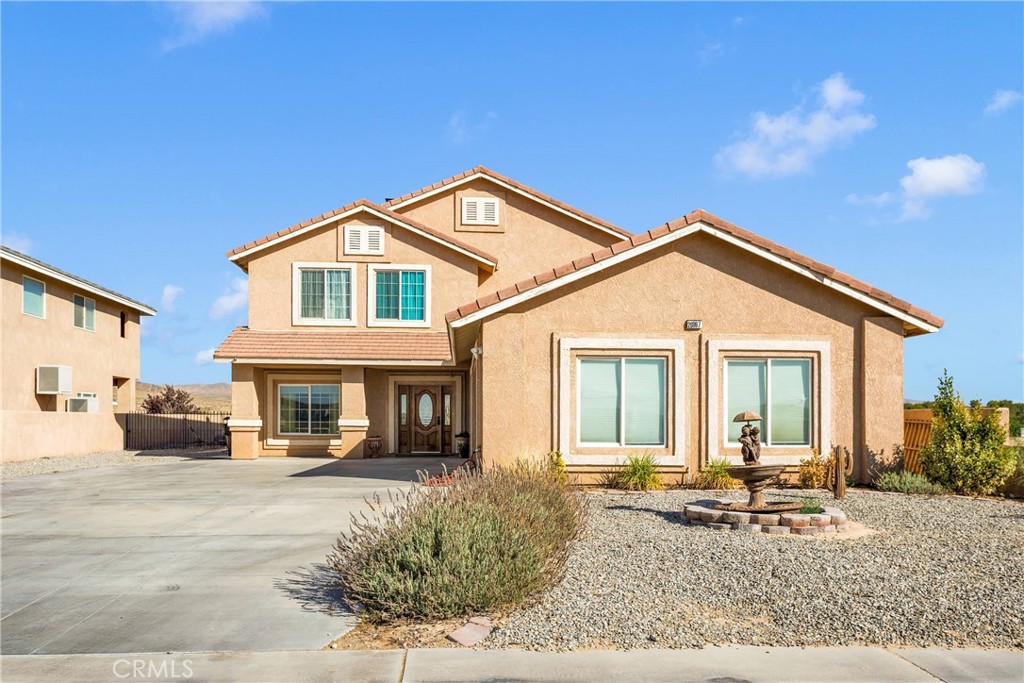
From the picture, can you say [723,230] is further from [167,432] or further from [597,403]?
[167,432]

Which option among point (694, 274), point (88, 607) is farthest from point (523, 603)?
point (694, 274)

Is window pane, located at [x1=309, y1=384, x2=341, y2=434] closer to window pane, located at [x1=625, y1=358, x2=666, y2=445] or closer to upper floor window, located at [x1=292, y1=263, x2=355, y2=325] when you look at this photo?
upper floor window, located at [x1=292, y1=263, x2=355, y2=325]

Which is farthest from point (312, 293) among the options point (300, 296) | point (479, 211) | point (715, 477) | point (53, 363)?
point (715, 477)

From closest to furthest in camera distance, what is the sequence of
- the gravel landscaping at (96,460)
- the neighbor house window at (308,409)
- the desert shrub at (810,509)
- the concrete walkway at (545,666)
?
the concrete walkway at (545,666)
the desert shrub at (810,509)
the gravel landscaping at (96,460)
the neighbor house window at (308,409)

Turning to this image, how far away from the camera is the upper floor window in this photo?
936 inches

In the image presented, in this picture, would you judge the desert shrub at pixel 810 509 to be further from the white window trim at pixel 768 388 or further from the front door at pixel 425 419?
the front door at pixel 425 419

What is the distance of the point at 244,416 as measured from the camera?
23.3m

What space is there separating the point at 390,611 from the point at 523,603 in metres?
1.14

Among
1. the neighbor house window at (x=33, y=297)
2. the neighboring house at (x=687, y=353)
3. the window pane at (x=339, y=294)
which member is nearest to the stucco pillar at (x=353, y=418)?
the window pane at (x=339, y=294)

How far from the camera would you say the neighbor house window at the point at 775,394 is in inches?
582

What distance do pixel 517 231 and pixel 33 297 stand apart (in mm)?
15759

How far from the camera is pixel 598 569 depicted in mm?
8328

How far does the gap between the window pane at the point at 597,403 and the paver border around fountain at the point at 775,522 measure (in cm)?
381

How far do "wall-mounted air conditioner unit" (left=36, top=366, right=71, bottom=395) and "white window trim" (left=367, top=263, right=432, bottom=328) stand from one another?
10911 millimetres
